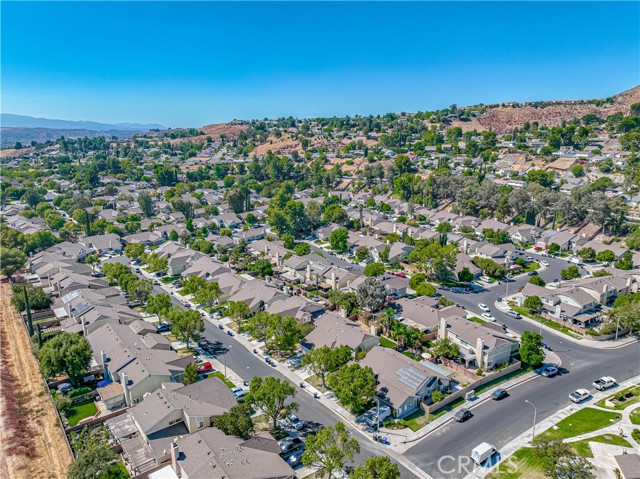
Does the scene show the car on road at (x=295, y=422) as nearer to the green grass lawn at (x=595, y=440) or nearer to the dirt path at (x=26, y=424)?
the dirt path at (x=26, y=424)

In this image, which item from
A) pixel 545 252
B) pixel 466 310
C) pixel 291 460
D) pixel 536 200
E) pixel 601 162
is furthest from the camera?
pixel 601 162

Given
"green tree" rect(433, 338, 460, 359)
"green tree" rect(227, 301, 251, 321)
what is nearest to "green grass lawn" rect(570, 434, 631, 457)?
"green tree" rect(433, 338, 460, 359)

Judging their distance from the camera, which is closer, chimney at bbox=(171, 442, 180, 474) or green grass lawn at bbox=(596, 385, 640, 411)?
chimney at bbox=(171, 442, 180, 474)

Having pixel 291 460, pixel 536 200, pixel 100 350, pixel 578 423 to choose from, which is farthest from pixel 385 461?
pixel 536 200

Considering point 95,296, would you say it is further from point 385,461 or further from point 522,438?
point 522,438

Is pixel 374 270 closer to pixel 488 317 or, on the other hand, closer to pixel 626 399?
pixel 488 317

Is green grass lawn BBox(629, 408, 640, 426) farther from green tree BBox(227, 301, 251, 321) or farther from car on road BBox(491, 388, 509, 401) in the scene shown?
green tree BBox(227, 301, 251, 321)
